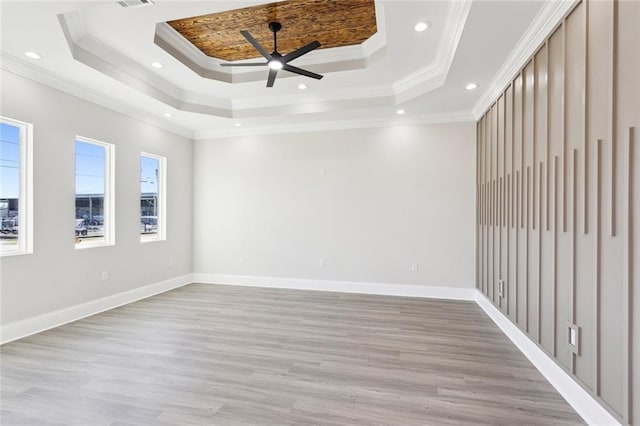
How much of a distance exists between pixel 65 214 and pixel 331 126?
156 inches

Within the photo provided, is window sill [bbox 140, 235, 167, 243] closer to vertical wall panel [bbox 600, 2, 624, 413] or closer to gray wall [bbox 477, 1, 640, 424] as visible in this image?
gray wall [bbox 477, 1, 640, 424]

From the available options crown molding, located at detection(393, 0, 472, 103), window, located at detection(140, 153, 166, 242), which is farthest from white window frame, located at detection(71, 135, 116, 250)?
crown molding, located at detection(393, 0, 472, 103)

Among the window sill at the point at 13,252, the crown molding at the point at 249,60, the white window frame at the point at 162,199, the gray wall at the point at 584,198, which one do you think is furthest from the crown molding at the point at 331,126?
the window sill at the point at 13,252

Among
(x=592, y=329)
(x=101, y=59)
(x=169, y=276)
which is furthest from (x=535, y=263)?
(x=169, y=276)

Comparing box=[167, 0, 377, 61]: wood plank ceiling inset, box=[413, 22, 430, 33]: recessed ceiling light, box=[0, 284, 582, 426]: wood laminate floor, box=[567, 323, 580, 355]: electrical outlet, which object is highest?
box=[167, 0, 377, 61]: wood plank ceiling inset

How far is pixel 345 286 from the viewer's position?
514cm

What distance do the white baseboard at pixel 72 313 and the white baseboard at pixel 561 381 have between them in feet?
16.5

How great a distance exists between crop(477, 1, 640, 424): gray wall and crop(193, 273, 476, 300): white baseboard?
1600 mm

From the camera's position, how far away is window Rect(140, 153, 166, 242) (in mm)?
4914

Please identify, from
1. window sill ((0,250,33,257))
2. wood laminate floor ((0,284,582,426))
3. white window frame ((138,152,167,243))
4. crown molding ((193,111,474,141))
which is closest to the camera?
wood laminate floor ((0,284,582,426))

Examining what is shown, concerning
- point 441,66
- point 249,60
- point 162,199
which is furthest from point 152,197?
point 441,66

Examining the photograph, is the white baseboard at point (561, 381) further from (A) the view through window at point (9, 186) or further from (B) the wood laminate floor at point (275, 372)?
(A) the view through window at point (9, 186)

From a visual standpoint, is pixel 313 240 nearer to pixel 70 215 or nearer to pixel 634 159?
pixel 70 215

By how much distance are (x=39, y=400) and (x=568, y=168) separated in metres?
4.11
